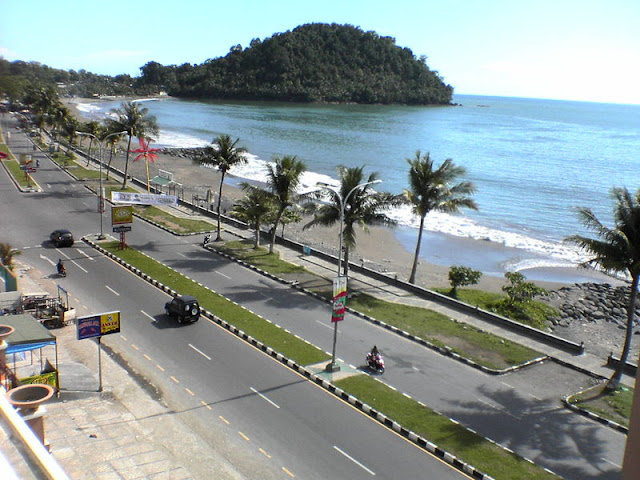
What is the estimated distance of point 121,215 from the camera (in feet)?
127

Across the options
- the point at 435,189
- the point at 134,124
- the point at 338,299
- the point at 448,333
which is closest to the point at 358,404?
the point at 338,299

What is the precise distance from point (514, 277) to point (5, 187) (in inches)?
1979

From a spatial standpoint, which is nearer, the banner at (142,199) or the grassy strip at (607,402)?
the grassy strip at (607,402)

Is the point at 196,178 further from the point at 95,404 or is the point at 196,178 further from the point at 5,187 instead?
the point at 95,404

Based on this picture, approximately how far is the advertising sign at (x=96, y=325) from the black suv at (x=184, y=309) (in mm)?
5800

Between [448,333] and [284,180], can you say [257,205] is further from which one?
[448,333]

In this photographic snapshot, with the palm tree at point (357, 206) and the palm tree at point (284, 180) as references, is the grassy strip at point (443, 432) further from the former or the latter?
the palm tree at point (284, 180)

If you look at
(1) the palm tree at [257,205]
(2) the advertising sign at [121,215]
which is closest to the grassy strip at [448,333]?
(1) the palm tree at [257,205]

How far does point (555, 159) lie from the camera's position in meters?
114

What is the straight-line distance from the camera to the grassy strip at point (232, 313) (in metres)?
25.7

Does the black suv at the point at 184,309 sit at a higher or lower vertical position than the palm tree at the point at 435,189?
lower

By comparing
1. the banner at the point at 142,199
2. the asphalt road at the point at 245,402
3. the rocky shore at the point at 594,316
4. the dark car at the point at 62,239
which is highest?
the banner at the point at 142,199

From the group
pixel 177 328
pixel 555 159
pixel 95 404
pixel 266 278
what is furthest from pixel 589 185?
pixel 95 404

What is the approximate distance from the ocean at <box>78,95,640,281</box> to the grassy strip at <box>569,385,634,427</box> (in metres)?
24.1
